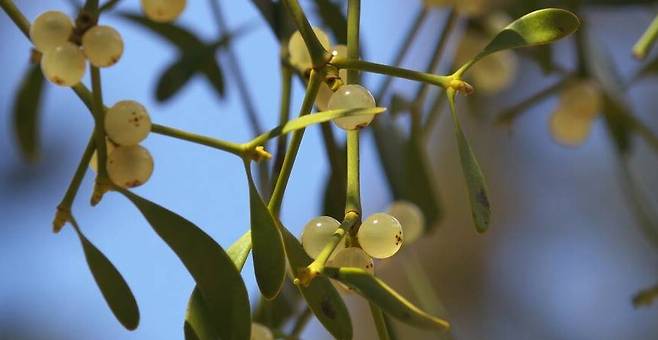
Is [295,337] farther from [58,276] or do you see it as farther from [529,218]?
[529,218]

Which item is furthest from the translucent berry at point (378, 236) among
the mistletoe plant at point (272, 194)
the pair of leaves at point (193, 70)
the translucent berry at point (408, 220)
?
the pair of leaves at point (193, 70)

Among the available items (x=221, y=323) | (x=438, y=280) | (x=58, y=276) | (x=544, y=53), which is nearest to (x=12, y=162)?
(x=58, y=276)

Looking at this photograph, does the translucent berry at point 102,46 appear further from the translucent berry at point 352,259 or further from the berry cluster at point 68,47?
the translucent berry at point 352,259

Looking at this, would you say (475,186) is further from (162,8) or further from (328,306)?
(162,8)

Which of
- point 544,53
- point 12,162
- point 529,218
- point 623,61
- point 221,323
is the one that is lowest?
point 221,323

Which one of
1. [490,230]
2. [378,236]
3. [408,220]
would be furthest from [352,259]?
[490,230]

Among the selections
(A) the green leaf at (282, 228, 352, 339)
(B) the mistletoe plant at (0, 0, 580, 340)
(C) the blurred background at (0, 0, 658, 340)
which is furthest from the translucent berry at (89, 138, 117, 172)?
(C) the blurred background at (0, 0, 658, 340)
